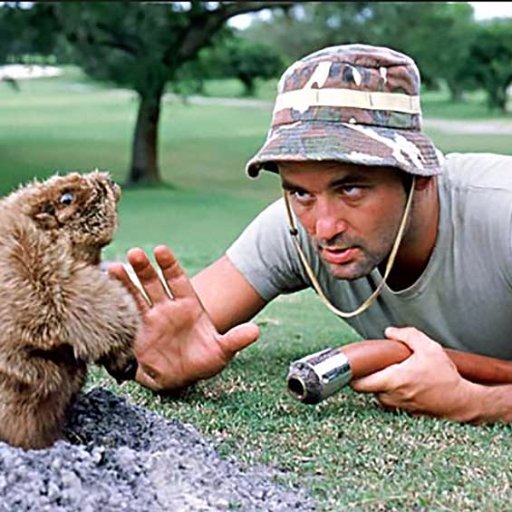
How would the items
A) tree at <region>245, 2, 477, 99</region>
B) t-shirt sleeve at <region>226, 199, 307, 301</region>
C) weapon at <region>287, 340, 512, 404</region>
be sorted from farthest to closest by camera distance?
tree at <region>245, 2, 477, 99</region>
t-shirt sleeve at <region>226, 199, 307, 301</region>
weapon at <region>287, 340, 512, 404</region>

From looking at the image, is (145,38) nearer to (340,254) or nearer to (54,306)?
(340,254)

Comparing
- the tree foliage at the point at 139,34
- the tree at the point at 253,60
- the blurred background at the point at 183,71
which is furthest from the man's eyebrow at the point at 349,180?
the tree at the point at 253,60

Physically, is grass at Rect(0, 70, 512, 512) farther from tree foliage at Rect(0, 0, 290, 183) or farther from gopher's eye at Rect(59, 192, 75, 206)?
tree foliage at Rect(0, 0, 290, 183)

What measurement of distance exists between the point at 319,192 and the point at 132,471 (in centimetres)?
89

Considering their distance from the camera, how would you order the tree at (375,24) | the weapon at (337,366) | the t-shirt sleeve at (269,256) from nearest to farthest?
the weapon at (337,366) < the t-shirt sleeve at (269,256) < the tree at (375,24)

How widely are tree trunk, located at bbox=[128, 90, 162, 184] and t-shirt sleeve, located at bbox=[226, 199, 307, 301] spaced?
1624 cm

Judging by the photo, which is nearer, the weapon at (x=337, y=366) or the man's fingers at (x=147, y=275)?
the weapon at (x=337, y=366)

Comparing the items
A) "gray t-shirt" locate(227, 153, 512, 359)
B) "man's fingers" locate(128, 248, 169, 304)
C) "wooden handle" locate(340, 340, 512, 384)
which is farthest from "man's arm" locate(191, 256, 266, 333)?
"wooden handle" locate(340, 340, 512, 384)

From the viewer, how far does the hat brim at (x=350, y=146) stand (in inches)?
106

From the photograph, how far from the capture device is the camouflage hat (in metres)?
2.71

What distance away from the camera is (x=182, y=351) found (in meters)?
3.11

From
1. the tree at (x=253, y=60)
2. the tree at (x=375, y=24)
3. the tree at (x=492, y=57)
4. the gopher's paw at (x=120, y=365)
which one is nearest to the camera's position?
the gopher's paw at (x=120, y=365)

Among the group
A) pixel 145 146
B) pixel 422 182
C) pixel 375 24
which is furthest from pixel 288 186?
pixel 145 146

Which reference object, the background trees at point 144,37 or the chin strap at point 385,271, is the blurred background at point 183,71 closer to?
the background trees at point 144,37
